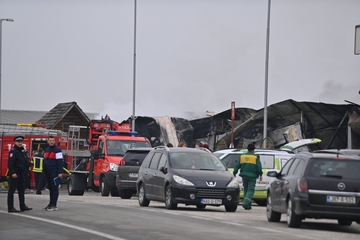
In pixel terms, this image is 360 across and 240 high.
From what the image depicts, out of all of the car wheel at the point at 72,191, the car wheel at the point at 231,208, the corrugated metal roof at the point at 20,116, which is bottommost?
the car wheel at the point at 72,191

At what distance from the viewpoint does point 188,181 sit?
20.9m

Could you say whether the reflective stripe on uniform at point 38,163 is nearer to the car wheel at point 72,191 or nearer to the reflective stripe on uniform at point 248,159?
the car wheel at point 72,191

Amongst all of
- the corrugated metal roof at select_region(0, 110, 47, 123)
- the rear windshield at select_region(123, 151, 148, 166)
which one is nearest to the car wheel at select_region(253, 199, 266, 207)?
the rear windshield at select_region(123, 151, 148, 166)

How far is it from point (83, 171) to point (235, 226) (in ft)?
61.4

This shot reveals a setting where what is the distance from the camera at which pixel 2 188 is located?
4341 cm

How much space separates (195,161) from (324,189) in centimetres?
644

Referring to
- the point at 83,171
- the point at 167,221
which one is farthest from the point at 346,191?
the point at 83,171

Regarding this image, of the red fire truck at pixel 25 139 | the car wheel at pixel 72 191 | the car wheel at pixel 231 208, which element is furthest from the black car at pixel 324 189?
the red fire truck at pixel 25 139

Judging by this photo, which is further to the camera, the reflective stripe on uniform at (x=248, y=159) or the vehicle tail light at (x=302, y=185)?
the reflective stripe on uniform at (x=248, y=159)

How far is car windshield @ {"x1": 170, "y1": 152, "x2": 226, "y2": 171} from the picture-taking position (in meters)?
21.9

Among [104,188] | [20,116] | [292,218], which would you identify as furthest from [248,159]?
[20,116]

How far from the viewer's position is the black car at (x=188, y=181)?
20734 millimetres

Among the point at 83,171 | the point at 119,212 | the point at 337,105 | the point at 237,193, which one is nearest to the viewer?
the point at 119,212

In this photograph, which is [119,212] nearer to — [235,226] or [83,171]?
[235,226]
